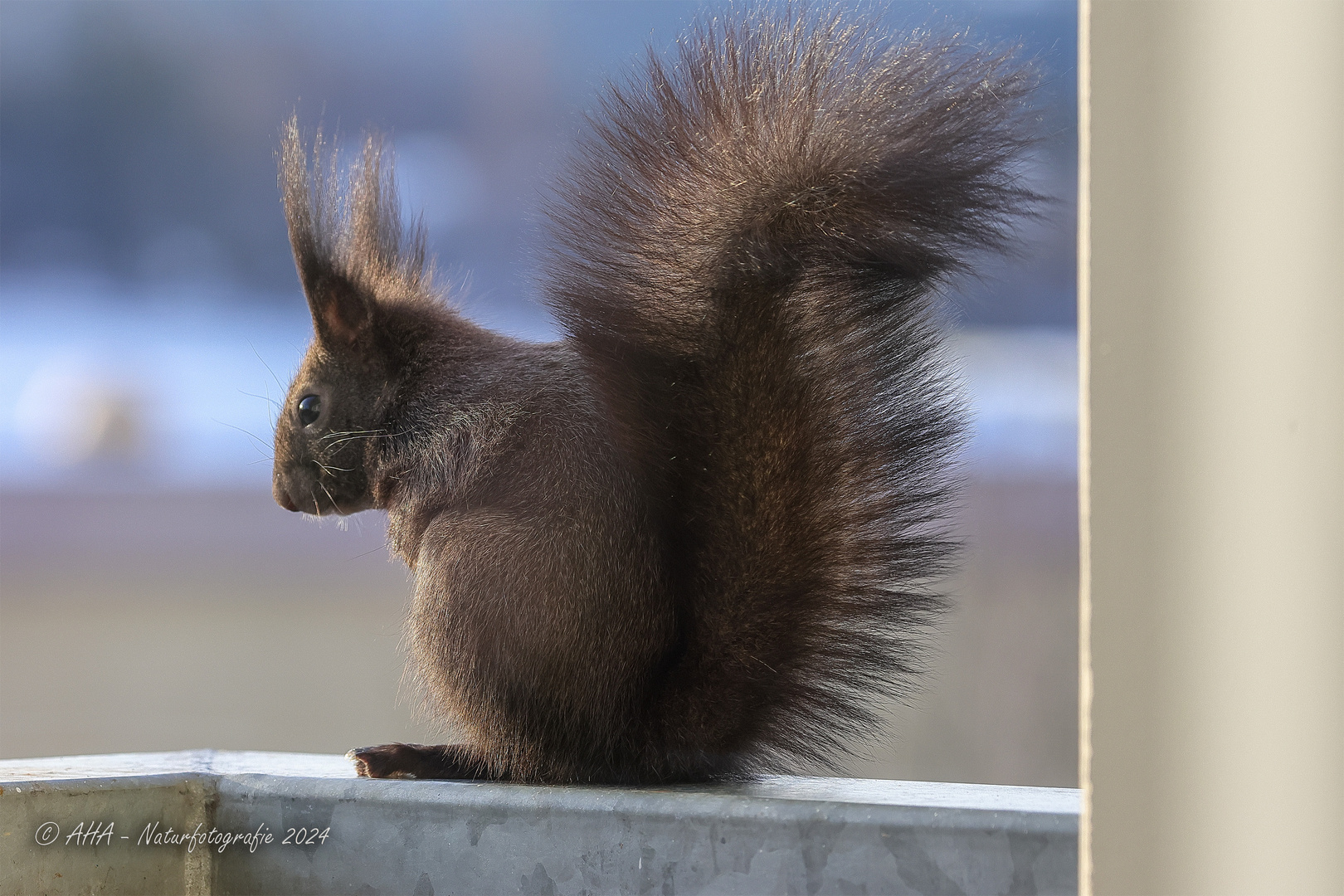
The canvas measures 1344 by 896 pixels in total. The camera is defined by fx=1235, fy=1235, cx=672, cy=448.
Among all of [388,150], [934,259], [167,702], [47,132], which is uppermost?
[47,132]

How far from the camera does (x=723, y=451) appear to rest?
1122 mm

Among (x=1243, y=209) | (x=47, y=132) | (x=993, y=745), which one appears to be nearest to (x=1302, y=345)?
(x=1243, y=209)

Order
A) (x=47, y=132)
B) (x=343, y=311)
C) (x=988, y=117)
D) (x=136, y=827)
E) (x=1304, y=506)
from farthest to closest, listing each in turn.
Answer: (x=47, y=132)
(x=343, y=311)
(x=136, y=827)
(x=988, y=117)
(x=1304, y=506)

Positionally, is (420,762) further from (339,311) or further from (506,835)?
(339,311)

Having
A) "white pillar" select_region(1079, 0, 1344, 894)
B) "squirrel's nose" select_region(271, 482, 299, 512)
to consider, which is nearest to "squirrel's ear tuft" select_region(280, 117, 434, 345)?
"squirrel's nose" select_region(271, 482, 299, 512)

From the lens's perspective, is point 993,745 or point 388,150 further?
point 993,745

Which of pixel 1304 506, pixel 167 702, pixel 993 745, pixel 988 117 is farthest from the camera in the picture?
pixel 167 702

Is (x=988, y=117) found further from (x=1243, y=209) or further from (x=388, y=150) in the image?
(x=388, y=150)

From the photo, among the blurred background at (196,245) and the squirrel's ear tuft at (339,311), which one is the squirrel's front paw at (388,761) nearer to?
the squirrel's ear tuft at (339,311)

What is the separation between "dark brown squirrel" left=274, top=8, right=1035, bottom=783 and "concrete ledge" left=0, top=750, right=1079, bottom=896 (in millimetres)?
102

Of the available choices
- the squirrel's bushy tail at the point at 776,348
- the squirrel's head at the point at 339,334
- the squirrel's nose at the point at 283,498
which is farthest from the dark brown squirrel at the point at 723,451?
the squirrel's nose at the point at 283,498

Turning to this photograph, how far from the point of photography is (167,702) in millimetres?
3795

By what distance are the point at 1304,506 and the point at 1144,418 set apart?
0.08 meters

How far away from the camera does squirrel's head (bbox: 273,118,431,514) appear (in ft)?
4.82
